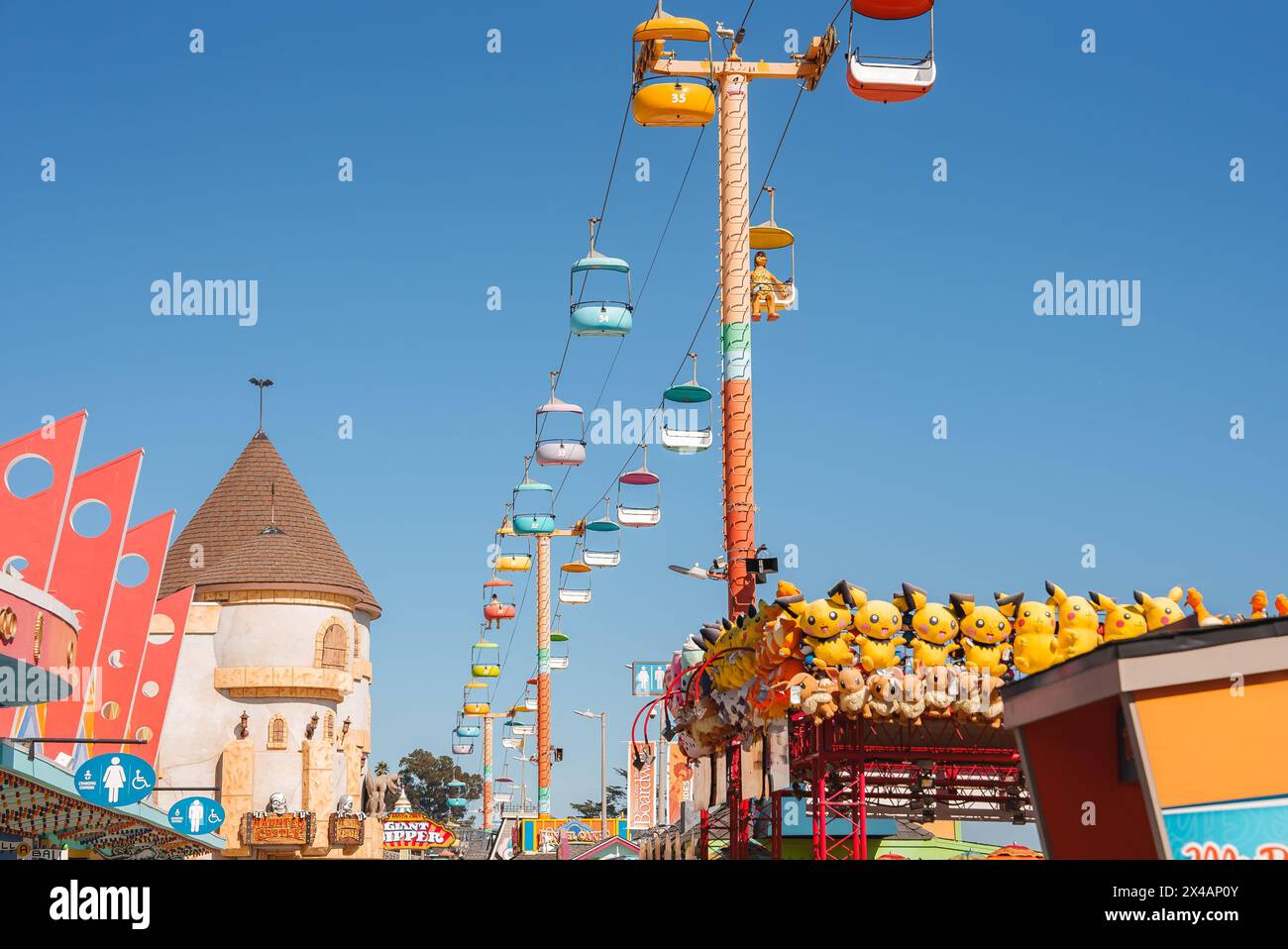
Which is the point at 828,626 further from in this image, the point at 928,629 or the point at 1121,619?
the point at 1121,619

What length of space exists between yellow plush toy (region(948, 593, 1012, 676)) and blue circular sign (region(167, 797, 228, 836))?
14939mm

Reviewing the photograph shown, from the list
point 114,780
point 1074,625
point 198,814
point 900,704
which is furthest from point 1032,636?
point 198,814

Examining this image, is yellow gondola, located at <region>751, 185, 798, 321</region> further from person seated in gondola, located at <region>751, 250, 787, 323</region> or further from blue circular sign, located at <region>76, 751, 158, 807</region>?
blue circular sign, located at <region>76, 751, 158, 807</region>

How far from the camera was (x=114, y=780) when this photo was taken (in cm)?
2488

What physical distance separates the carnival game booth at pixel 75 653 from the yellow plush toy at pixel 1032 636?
40.8 feet

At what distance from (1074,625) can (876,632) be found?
2.52m

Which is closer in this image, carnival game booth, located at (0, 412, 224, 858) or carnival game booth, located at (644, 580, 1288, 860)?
carnival game booth, located at (644, 580, 1288, 860)

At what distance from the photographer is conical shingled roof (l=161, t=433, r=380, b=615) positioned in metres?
48.9

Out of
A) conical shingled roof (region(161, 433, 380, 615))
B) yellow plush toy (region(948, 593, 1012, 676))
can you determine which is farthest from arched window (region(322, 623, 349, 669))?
yellow plush toy (region(948, 593, 1012, 676))

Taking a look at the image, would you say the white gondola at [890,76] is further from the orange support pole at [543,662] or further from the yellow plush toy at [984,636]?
the orange support pole at [543,662]
